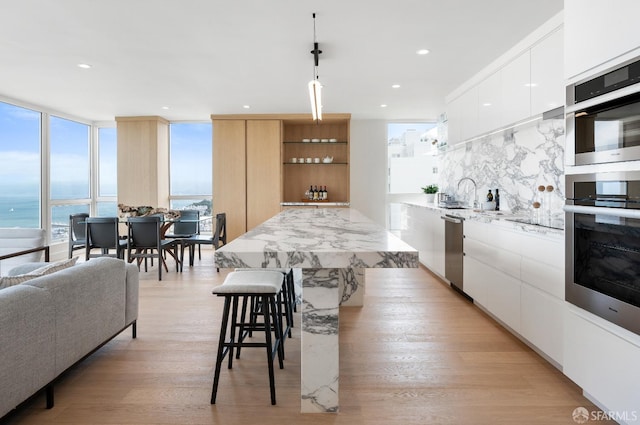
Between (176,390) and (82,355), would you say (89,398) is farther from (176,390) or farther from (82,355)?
(176,390)

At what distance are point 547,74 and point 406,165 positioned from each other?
432cm

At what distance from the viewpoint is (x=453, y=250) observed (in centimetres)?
425

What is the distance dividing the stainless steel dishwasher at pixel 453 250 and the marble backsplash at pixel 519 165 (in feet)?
2.03

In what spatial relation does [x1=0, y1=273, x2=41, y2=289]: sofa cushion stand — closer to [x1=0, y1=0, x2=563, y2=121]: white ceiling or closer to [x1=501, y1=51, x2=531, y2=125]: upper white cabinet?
[x1=0, y1=0, x2=563, y2=121]: white ceiling

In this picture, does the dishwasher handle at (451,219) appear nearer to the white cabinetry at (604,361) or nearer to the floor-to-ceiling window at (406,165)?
the white cabinetry at (604,361)

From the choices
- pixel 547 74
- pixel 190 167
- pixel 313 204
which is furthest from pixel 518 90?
pixel 190 167

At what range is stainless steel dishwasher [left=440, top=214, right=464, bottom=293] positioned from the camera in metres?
4.05

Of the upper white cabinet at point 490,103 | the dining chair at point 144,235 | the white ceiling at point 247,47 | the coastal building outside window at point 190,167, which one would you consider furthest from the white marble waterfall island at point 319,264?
the coastal building outside window at point 190,167

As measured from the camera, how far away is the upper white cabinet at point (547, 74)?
9.59ft

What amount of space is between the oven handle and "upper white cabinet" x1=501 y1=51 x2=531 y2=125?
1604 millimetres

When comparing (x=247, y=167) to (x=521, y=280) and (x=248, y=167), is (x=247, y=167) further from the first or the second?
(x=521, y=280)

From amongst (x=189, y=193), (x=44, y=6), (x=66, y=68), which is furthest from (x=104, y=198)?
(x=44, y=6)

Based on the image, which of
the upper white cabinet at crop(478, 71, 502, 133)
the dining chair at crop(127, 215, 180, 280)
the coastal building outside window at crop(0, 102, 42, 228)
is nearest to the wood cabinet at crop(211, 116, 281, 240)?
the dining chair at crop(127, 215, 180, 280)

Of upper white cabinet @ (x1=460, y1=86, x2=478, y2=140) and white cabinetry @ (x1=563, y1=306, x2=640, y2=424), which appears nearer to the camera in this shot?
white cabinetry @ (x1=563, y1=306, x2=640, y2=424)
